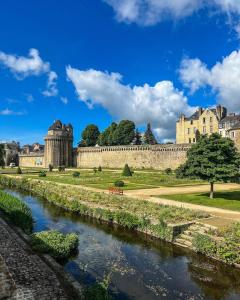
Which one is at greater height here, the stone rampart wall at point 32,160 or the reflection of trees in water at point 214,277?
the stone rampart wall at point 32,160

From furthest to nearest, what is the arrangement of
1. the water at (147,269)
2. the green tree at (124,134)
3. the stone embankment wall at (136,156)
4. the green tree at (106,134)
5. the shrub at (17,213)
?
the green tree at (106,134)
the green tree at (124,134)
the stone embankment wall at (136,156)
the shrub at (17,213)
the water at (147,269)

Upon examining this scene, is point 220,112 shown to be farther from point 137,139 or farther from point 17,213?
point 17,213

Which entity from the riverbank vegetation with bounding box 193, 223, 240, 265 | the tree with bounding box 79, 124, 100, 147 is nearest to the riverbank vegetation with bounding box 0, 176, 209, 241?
the riverbank vegetation with bounding box 193, 223, 240, 265

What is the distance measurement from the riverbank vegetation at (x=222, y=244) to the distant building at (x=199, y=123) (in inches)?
2016

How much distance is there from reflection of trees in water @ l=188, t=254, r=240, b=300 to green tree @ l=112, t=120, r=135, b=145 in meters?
66.3

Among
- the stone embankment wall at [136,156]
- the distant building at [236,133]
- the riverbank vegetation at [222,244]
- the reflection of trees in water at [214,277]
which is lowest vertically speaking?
the reflection of trees in water at [214,277]

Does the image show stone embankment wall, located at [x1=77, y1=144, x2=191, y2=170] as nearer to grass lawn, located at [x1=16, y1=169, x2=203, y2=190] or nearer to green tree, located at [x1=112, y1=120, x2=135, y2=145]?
green tree, located at [x1=112, y1=120, x2=135, y2=145]

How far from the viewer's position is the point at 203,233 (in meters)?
15.2

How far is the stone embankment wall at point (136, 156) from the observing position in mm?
60750

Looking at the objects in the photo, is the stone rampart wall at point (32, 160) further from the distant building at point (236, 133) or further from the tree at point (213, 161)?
the tree at point (213, 161)

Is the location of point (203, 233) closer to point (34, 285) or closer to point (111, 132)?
point (34, 285)

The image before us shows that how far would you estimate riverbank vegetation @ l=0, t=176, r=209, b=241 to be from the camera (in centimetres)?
1752

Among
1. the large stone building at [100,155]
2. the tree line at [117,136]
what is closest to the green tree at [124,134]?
the tree line at [117,136]

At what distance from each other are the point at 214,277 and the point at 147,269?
2.36m
